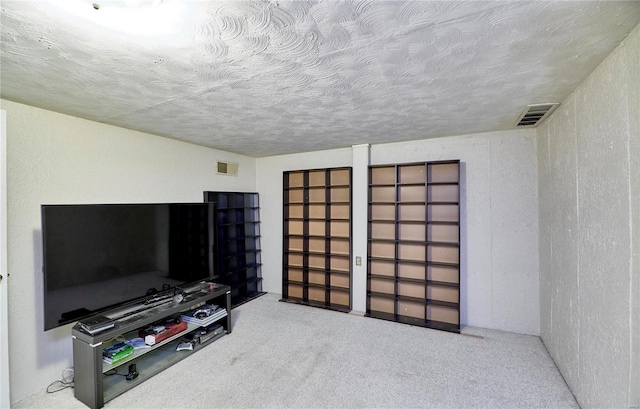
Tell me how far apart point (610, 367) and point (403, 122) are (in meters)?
2.44

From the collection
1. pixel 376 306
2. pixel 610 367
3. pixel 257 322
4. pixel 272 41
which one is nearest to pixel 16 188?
pixel 272 41

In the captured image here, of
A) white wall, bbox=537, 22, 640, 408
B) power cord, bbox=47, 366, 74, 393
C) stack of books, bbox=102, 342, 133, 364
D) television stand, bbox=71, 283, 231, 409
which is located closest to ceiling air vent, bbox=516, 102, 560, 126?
white wall, bbox=537, 22, 640, 408

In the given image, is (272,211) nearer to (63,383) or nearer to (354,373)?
(354,373)

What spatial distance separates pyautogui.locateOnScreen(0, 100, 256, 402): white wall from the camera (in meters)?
Result: 2.16

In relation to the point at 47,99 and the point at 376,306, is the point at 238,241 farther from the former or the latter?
the point at 47,99

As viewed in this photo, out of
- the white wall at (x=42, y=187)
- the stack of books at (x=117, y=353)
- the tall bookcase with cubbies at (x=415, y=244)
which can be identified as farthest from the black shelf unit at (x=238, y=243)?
the tall bookcase with cubbies at (x=415, y=244)

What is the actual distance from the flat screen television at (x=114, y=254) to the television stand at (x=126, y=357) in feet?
A: 0.65

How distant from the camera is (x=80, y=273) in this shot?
224 cm

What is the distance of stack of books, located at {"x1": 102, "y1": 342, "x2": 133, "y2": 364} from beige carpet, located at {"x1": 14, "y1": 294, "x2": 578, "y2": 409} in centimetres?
30

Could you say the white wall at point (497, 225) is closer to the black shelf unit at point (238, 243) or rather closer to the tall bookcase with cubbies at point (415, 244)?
the tall bookcase with cubbies at point (415, 244)

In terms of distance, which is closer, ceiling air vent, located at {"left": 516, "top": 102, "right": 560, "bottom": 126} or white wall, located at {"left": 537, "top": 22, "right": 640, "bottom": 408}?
white wall, located at {"left": 537, "top": 22, "right": 640, "bottom": 408}

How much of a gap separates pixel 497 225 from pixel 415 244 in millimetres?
1024

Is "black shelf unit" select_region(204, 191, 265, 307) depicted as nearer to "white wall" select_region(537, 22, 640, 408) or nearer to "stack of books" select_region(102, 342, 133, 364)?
"stack of books" select_region(102, 342, 133, 364)

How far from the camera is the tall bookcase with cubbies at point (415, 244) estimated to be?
349cm
